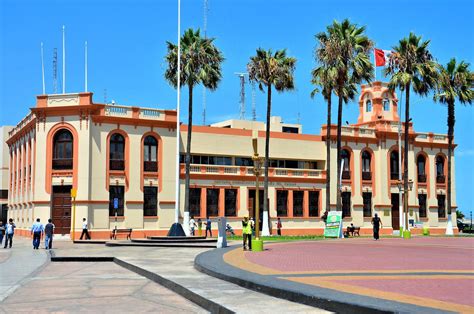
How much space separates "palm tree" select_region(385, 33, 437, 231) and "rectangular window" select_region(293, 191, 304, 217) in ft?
29.8

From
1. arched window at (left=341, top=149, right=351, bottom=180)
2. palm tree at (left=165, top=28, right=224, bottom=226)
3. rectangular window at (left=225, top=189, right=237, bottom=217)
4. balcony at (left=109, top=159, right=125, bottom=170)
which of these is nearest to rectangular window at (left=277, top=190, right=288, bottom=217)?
rectangular window at (left=225, top=189, right=237, bottom=217)

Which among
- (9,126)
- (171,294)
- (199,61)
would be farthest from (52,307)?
(9,126)

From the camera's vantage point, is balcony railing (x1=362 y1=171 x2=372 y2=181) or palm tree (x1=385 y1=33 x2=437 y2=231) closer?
palm tree (x1=385 y1=33 x2=437 y2=231)

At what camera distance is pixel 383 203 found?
57.5 m

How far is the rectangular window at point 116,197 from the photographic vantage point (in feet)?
152

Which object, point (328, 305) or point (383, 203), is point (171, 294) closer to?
point (328, 305)

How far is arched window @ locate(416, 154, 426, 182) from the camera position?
60750 mm

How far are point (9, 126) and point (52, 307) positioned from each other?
6220 cm

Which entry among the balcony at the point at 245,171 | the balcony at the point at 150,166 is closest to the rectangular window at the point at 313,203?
the balcony at the point at 245,171

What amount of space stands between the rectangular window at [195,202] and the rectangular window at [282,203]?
7.41 m

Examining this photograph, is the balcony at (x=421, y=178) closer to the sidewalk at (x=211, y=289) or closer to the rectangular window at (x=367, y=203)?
the rectangular window at (x=367, y=203)

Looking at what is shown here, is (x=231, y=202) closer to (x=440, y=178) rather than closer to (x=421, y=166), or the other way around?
(x=421, y=166)

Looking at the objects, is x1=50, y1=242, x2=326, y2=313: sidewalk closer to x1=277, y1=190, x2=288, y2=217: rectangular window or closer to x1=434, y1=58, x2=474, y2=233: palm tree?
x1=277, y1=190, x2=288, y2=217: rectangular window

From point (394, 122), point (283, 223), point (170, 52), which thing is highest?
point (170, 52)
